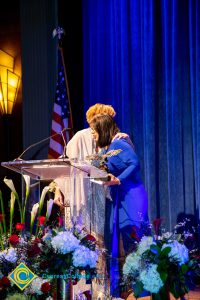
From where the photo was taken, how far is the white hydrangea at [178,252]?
7.52 ft

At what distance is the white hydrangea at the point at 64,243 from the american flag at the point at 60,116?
2.88 meters

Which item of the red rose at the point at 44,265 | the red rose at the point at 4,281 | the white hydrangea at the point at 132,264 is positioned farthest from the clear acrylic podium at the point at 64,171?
the white hydrangea at the point at 132,264

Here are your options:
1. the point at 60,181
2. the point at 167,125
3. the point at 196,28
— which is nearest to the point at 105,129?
the point at 60,181

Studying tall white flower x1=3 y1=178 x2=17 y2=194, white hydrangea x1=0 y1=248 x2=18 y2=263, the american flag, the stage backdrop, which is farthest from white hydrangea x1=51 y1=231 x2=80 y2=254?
the american flag

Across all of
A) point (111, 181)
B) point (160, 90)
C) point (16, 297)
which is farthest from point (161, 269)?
point (160, 90)

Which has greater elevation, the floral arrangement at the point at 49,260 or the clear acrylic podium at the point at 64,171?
the clear acrylic podium at the point at 64,171

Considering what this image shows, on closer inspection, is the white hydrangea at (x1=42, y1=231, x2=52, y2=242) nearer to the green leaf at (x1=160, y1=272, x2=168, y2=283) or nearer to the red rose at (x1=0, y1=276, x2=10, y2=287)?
the red rose at (x1=0, y1=276, x2=10, y2=287)

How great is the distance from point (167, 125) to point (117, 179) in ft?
5.22

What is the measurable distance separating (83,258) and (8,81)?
427cm

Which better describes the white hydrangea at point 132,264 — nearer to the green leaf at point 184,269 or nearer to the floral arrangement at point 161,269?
the floral arrangement at point 161,269

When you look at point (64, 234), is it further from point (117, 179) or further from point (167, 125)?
point (167, 125)

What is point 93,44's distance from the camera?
553 centimetres

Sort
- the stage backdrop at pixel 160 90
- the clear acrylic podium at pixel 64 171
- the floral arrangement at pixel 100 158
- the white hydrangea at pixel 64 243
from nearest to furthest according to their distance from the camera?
the white hydrangea at pixel 64 243 → the clear acrylic podium at pixel 64 171 → the floral arrangement at pixel 100 158 → the stage backdrop at pixel 160 90

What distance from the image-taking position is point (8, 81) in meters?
6.34
